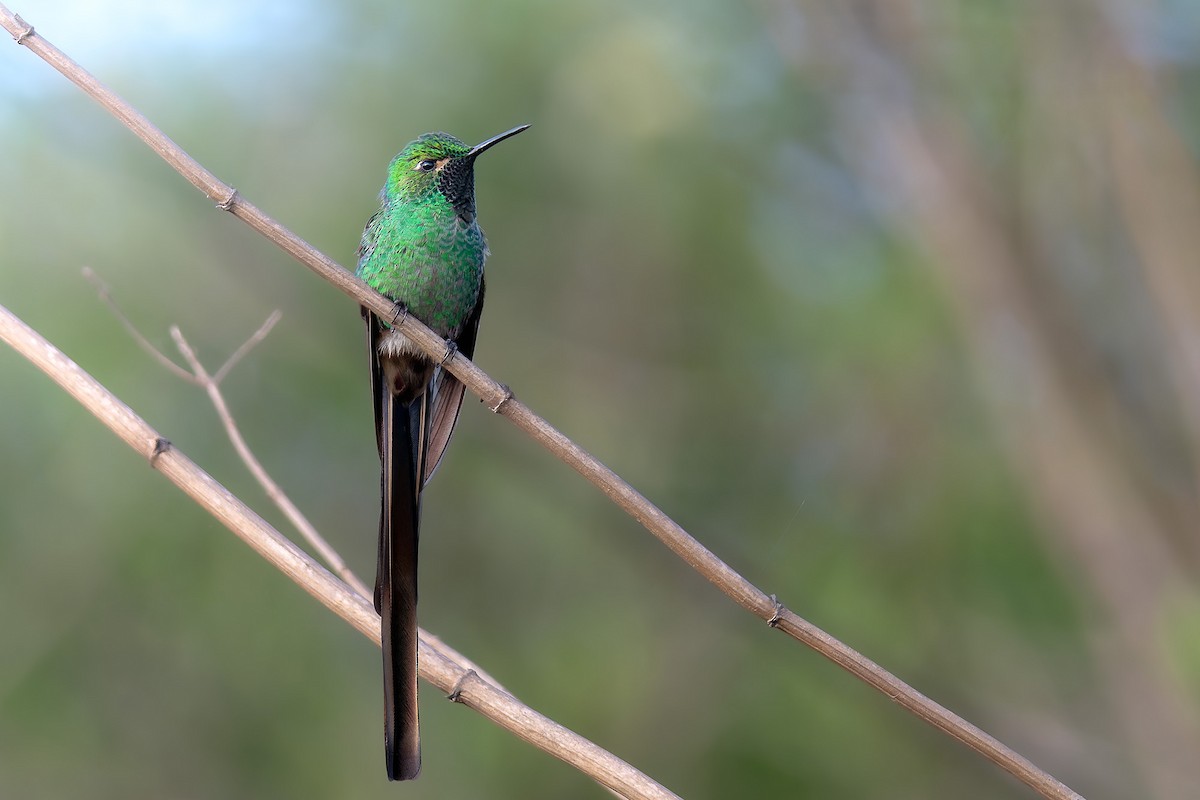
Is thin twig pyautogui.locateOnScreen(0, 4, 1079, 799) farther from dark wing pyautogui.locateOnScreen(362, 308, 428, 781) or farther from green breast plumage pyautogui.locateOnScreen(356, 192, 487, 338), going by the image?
green breast plumage pyautogui.locateOnScreen(356, 192, 487, 338)

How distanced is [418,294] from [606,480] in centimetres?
150

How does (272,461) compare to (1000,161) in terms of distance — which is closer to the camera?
(272,461)

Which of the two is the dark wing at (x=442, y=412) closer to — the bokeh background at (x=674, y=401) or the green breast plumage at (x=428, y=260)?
the green breast plumage at (x=428, y=260)

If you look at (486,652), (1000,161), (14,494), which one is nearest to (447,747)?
(486,652)

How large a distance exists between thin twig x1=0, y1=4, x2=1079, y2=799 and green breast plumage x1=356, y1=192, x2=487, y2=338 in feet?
2.96

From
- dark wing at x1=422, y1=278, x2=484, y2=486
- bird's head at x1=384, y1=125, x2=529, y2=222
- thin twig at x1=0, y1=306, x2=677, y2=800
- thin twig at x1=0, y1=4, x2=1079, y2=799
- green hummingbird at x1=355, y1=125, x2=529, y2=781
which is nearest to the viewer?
thin twig at x1=0, y1=4, x2=1079, y2=799

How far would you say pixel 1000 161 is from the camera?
653 centimetres

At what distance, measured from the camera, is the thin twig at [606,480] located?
5.98 feet

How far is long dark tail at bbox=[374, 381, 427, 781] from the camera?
2178 millimetres

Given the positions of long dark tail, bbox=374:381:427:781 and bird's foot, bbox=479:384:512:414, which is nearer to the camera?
long dark tail, bbox=374:381:427:781

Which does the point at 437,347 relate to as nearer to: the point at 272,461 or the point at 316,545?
the point at 316,545

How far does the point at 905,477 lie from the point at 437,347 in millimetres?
4495

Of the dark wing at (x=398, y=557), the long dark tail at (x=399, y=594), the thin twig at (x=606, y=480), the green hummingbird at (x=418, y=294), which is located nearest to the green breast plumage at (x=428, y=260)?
the green hummingbird at (x=418, y=294)

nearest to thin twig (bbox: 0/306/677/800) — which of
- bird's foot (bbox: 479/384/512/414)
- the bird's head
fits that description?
bird's foot (bbox: 479/384/512/414)
